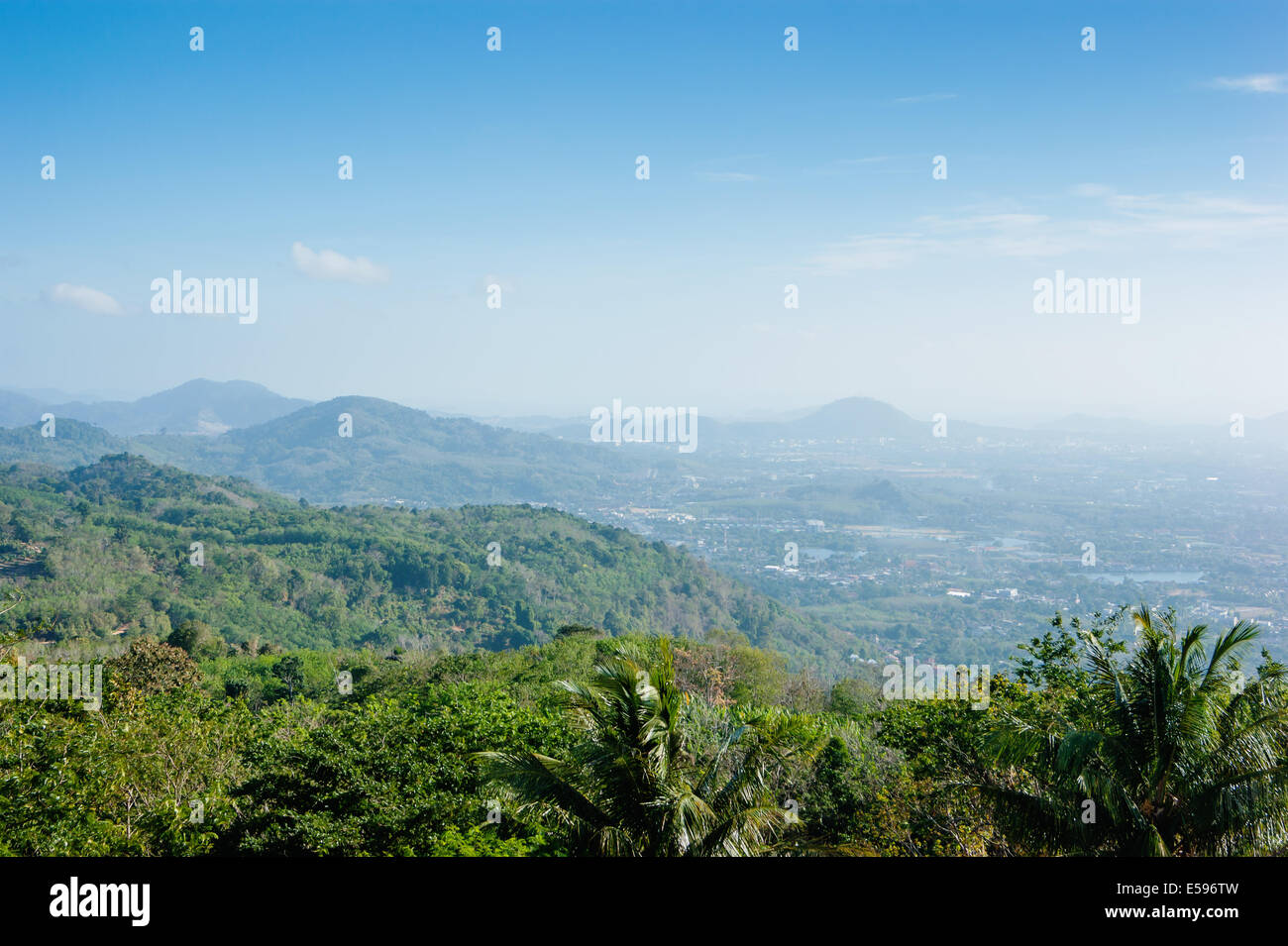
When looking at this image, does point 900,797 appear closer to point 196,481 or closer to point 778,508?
point 196,481

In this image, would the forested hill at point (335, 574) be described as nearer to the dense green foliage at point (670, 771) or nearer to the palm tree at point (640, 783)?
the dense green foliage at point (670, 771)

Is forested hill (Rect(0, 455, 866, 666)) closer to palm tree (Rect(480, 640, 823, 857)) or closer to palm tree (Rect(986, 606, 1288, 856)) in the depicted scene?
palm tree (Rect(480, 640, 823, 857))

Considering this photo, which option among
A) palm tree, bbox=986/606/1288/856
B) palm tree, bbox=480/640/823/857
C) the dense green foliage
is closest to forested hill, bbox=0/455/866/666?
the dense green foliage

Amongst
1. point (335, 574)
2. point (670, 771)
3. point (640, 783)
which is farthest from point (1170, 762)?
point (335, 574)

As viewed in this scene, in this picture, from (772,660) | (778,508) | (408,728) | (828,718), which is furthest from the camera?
(778,508)

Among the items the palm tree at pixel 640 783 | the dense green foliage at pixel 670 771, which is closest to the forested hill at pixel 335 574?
the dense green foliage at pixel 670 771
